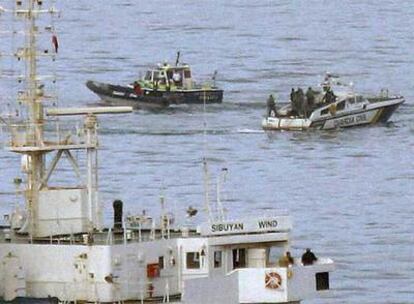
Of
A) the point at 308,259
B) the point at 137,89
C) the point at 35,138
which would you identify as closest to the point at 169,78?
the point at 137,89

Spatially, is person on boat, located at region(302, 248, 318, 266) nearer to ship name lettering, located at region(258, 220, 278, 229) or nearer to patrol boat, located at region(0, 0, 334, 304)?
patrol boat, located at region(0, 0, 334, 304)

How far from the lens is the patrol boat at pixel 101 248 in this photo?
1590 inches

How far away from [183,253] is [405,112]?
51908 mm

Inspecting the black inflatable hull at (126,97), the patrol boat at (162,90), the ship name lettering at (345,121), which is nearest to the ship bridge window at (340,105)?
the ship name lettering at (345,121)

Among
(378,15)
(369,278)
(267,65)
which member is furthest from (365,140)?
(378,15)

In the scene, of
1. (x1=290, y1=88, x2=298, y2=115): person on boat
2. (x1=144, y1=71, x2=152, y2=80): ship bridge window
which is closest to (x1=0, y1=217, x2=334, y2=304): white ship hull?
(x1=290, y1=88, x2=298, y2=115): person on boat

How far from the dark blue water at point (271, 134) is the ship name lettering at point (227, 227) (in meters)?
8.36

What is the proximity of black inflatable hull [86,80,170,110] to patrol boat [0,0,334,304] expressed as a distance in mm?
49283

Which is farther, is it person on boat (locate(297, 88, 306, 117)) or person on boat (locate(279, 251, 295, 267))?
person on boat (locate(297, 88, 306, 117))

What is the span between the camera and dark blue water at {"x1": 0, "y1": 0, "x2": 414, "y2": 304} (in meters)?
60.3

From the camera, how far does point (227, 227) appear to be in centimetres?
4156

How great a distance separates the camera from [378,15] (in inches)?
5704

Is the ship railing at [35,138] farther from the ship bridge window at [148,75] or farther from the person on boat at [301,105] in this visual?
the ship bridge window at [148,75]

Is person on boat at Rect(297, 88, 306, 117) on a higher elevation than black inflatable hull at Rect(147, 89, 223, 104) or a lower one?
lower
